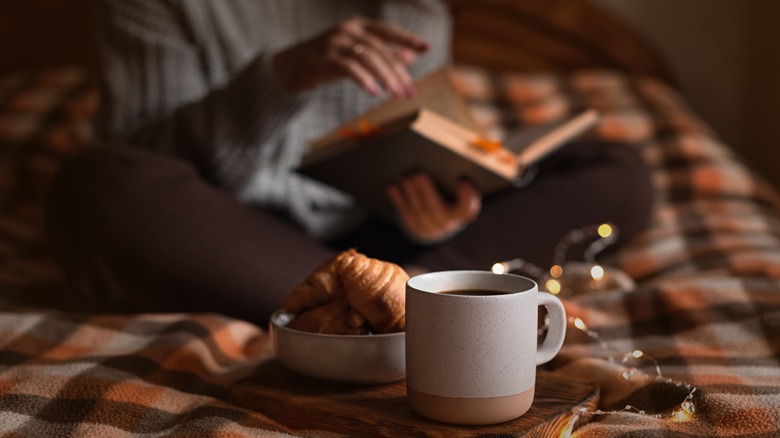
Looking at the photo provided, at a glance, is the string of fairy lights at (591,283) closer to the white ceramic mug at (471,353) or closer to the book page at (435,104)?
the white ceramic mug at (471,353)

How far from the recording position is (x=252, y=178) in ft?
3.66

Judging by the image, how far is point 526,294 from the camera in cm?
50

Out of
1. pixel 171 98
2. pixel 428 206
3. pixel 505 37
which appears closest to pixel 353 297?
pixel 428 206

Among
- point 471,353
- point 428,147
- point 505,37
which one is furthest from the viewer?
point 505,37

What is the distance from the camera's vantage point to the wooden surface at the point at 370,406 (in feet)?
1.63

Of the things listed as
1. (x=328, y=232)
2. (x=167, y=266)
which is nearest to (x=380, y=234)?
(x=328, y=232)

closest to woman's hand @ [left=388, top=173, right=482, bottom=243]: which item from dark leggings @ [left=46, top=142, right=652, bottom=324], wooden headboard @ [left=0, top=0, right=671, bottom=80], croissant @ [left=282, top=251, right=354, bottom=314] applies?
dark leggings @ [left=46, top=142, right=652, bottom=324]

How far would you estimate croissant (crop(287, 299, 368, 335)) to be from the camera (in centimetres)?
58

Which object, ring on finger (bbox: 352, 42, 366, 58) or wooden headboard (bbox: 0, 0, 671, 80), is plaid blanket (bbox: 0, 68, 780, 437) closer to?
ring on finger (bbox: 352, 42, 366, 58)

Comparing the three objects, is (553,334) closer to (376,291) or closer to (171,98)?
(376,291)

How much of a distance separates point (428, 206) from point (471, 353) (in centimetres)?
53

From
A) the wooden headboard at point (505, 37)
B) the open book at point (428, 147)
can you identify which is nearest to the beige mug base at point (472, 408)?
the open book at point (428, 147)

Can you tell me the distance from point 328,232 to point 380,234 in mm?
93

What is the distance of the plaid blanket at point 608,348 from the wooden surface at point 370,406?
11 mm
